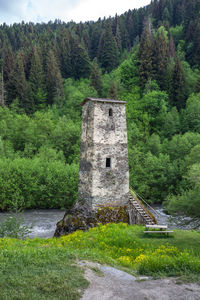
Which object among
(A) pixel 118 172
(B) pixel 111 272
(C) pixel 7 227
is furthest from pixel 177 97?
(B) pixel 111 272

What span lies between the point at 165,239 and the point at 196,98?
34.7 meters

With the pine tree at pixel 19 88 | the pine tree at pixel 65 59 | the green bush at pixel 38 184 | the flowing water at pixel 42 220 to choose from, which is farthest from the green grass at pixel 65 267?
the pine tree at pixel 65 59

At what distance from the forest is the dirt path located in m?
7.87

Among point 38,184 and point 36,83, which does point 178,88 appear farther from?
point 38,184

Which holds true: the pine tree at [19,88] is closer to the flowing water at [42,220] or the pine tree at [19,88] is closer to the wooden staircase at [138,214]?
the flowing water at [42,220]

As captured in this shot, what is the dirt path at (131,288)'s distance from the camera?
601 cm

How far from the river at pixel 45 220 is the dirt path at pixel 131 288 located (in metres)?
14.0

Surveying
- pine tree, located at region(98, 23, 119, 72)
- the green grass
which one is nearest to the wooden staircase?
the green grass

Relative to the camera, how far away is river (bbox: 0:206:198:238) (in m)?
21.8

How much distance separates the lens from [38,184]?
3164 cm

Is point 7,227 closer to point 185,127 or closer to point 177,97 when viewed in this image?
point 185,127

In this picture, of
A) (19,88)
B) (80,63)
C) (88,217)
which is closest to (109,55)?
(80,63)

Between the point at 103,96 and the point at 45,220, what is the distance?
32903 mm

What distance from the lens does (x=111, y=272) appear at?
7.73 m
